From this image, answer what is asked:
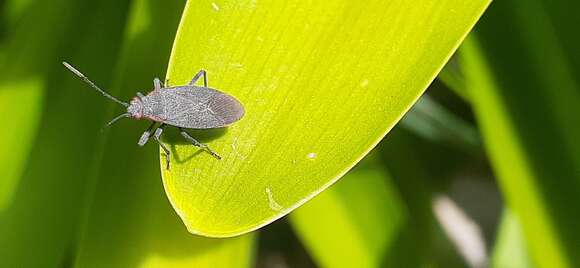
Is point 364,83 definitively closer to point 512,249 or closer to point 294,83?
point 294,83

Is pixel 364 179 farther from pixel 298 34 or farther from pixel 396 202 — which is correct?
pixel 298 34

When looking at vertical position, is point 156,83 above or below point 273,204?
below

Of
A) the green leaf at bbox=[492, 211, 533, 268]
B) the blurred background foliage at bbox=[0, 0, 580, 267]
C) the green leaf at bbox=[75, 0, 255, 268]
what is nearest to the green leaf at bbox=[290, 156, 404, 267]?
the blurred background foliage at bbox=[0, 0, 580, 267]

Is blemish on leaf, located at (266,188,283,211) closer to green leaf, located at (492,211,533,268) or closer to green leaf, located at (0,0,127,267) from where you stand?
green leaf, located at (0,0,127,267)

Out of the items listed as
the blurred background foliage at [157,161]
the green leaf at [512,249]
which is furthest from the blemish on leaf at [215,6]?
the green leaf at [512,249]

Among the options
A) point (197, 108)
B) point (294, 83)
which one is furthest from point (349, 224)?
point (294, 83)
